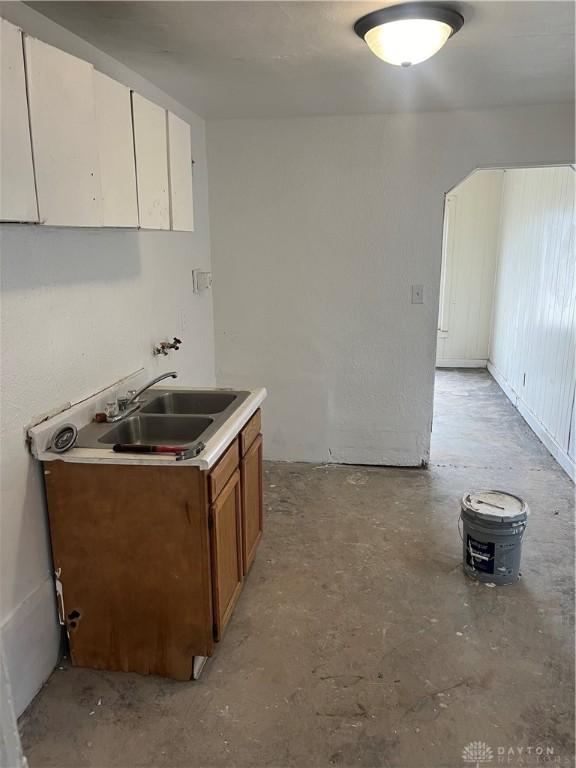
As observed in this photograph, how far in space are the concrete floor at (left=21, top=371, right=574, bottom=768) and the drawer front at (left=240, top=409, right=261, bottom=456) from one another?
0.68 meters

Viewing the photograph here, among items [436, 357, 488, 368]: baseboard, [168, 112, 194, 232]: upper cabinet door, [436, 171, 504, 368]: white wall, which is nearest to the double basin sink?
[168, 112, 194, 232]: upper cabinet door

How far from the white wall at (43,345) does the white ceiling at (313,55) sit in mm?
232

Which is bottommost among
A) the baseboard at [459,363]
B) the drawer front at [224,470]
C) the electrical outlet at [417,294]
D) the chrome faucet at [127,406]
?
the baseboard at [459,363]

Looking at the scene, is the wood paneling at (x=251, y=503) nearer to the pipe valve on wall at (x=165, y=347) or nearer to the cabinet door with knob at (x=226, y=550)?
the cabinet door with knob at (x=226, y=550)

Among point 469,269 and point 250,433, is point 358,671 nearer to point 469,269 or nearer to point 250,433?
point 250,433

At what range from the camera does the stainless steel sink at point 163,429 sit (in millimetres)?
2428

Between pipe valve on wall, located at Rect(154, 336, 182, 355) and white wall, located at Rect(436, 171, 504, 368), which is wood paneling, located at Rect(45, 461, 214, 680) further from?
white wall, located at Rect(436, 171, 504, 368)

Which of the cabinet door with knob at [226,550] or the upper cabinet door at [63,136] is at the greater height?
the upper cabinet door at [63,136]

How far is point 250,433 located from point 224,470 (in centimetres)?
45

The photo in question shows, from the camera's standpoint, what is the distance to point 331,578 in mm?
2785

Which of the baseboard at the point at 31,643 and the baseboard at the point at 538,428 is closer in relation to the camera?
the baseboard at the point at 31,643

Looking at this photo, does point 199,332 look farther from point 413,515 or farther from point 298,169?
point 413,515

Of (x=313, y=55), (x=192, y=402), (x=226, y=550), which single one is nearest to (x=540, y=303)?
(x=313, y=55)

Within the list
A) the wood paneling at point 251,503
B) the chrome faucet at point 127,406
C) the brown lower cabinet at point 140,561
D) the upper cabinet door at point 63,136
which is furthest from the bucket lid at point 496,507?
the upper cabinet door at point 63,136
